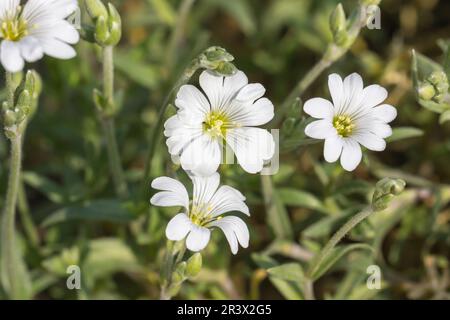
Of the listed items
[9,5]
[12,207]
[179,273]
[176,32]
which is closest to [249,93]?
[179,273]

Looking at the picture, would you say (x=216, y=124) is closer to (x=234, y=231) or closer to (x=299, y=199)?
(x=234, y=231)

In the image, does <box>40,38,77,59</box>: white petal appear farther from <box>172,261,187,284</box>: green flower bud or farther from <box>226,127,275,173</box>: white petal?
<box>172,261,187,284</box>: green flower bud

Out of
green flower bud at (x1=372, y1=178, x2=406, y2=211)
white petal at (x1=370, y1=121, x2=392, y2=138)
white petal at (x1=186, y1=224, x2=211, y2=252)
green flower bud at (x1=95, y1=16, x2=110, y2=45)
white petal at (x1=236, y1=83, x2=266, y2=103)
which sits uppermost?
green flower bud at (x1=95, y1=16, x2=110, y2=45)

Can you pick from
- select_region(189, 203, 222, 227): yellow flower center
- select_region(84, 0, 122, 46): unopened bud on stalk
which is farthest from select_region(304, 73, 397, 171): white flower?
select_region(84, 0, 122, 46): unopened bud on stalk

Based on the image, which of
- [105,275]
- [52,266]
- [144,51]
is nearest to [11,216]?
[52,266]

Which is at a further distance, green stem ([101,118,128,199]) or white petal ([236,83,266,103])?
green stem ([101,118,128,199])

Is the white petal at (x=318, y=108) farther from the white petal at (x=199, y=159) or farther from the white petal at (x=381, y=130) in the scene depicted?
the white petal at (x=199, y=159)
